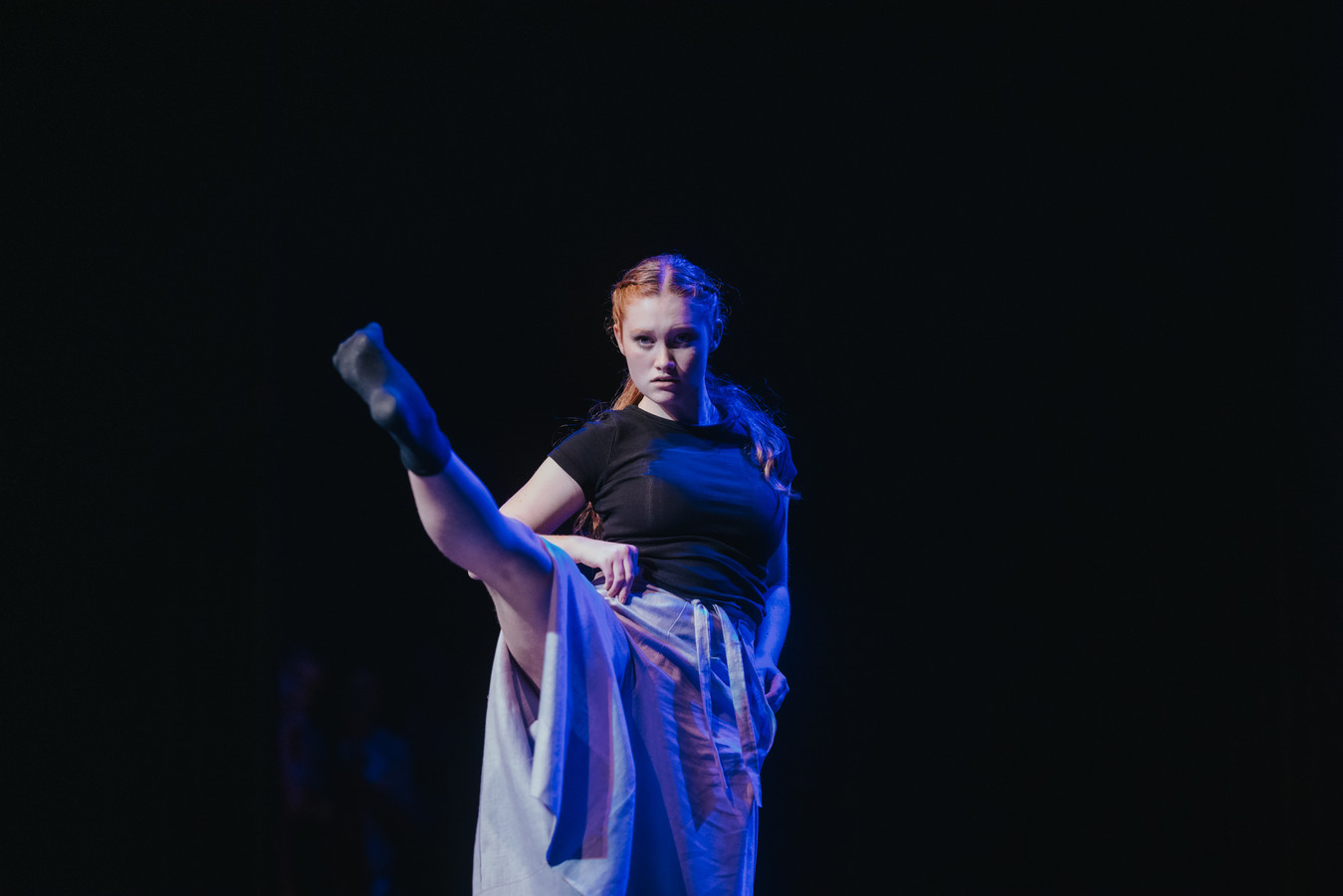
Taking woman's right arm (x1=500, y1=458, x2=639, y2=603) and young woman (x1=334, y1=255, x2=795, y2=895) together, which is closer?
young woman (x1=334, y1=255, x2=795, y2=895)

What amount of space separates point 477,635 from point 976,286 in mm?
1283

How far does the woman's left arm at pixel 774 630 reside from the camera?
1.53 meters

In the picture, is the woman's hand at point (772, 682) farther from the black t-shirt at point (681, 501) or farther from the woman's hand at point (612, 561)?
the woman's hand at point (612, 561)

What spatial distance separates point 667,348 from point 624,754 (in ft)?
1.98

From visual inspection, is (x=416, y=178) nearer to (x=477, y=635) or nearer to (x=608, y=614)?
(x=477, y=635)

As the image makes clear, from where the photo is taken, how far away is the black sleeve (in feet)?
5.04

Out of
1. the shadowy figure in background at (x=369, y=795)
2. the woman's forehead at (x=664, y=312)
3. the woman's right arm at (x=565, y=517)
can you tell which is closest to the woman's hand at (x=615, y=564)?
the woman's right arm at (x=565, y=517)

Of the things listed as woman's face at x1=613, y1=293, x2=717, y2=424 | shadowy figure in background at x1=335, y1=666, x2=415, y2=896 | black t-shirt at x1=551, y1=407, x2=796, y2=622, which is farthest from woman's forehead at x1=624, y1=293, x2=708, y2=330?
shadowy figure in background at x1=335, y1=666, x2=415, y2=896

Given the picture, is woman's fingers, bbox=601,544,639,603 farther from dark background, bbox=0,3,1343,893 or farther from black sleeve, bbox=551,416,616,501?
dark background, bbox=0,3,1343,893

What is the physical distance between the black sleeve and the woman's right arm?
0.03ft

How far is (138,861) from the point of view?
1854mm

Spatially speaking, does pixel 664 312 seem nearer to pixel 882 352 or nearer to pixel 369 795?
pixel 882 352

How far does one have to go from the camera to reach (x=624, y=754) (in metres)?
1.27

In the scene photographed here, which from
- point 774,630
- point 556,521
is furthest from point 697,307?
point 774,630
